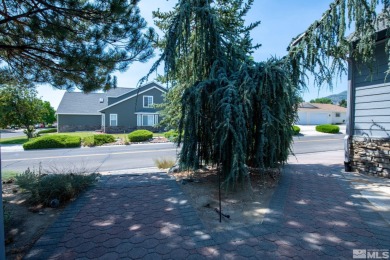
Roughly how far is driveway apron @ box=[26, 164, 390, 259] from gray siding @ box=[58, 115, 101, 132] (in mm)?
27770

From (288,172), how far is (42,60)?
23.1 ft

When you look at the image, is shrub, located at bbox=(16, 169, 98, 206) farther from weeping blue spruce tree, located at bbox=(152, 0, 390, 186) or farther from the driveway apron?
weeping blue spruce tree, located at bbox=(152, 0, 390, 186)

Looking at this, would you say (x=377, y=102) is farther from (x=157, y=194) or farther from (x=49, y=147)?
(x=49, y=147)

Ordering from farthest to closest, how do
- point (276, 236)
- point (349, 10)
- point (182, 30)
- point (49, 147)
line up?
point (49, 147)
point (182, 30)
point (349, 10)
point (276, 236)

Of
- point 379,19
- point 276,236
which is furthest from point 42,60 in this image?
point 379,19

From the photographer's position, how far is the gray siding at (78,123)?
28.2 metres

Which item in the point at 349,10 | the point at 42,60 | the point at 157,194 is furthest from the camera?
the point at 42,60

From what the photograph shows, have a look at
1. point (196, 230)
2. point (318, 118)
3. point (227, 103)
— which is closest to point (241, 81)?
point (227, 103)

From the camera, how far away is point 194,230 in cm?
299

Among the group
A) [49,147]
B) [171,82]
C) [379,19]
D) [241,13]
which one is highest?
[241,13]

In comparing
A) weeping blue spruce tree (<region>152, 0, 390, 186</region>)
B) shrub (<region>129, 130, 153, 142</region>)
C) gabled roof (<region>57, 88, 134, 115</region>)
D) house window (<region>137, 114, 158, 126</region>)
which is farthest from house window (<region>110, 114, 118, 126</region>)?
weeping blue spruce tree (<region>152, 0, 390, 186</region>)

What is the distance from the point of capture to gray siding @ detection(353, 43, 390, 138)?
18.4 feet

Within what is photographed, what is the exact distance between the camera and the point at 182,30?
18.1ft

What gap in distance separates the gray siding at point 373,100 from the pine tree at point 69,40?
19.0ft
